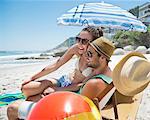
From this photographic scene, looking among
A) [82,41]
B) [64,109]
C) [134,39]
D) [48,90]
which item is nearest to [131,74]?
[64,109]

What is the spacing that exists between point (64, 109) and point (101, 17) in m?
3.64

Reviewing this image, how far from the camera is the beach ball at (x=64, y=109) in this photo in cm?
204

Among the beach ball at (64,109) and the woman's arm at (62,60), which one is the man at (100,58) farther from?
the woman's arm at (62,60)

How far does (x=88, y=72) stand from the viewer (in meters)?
3.20

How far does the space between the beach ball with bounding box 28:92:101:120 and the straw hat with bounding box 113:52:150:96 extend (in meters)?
0.45

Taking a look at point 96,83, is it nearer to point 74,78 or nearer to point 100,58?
point 100,58

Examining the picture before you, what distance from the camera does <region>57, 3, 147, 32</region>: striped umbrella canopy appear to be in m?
5.46

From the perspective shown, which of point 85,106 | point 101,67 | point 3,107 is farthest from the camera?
point 3,107

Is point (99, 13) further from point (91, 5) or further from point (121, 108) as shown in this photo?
point (121, 108)

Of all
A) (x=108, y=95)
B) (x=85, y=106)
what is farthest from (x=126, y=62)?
(x=85, y=106)

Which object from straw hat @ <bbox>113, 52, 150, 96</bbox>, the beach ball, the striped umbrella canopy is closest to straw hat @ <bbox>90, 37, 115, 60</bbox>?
straw hat @ <bbox>113, 52, 150, 96</bbox>

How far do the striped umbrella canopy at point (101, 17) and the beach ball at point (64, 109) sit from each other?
336 centimetres

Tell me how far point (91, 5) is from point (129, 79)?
135 inches

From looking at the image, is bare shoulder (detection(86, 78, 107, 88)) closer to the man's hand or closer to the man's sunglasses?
the man's sunglasses
